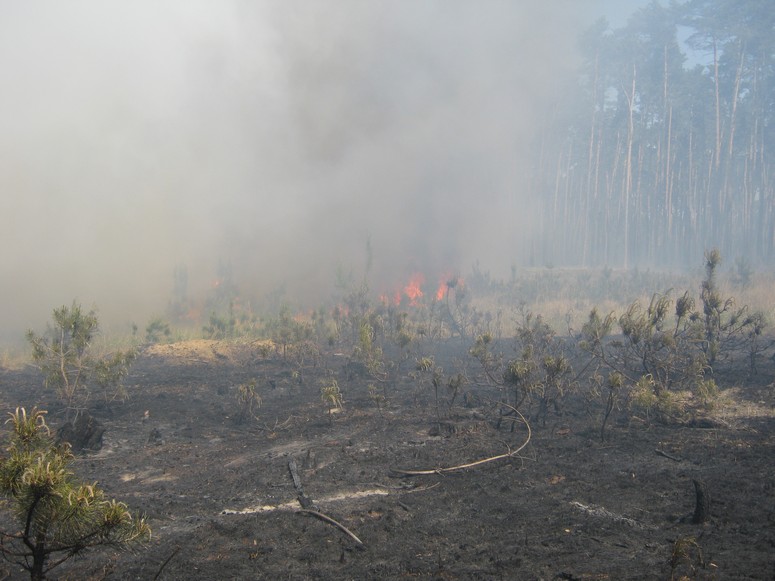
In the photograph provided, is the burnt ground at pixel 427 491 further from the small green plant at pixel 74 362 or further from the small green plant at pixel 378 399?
the small green plant at pixel 74 362

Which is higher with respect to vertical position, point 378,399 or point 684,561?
point 684,561

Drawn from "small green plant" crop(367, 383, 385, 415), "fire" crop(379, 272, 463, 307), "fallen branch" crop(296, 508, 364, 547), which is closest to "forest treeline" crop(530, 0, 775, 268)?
"fire" crop(379, 272, 463, 307)

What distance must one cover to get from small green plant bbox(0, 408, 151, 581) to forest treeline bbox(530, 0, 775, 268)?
1665 inches

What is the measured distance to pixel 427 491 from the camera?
21.7 feet

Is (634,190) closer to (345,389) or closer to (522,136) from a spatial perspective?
(522,136)

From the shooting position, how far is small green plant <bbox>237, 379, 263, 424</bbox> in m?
10.6

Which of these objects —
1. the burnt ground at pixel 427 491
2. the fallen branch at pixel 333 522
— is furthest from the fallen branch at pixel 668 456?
the fallen branch at pixel 333 522

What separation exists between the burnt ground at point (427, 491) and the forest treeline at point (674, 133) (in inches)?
1405

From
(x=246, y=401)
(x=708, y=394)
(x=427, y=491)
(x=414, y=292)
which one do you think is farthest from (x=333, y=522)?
(x=414, y=292)

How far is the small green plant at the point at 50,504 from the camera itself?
2801 mm

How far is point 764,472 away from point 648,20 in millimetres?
55470

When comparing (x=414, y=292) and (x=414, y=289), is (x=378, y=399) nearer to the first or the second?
(x=414, y=292)

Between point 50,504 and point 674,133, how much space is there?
56.8m

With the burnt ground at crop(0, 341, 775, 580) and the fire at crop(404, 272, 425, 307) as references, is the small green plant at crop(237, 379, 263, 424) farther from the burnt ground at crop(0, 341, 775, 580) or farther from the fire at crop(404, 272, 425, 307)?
the fire at crop(404, 272, 425, 307)
